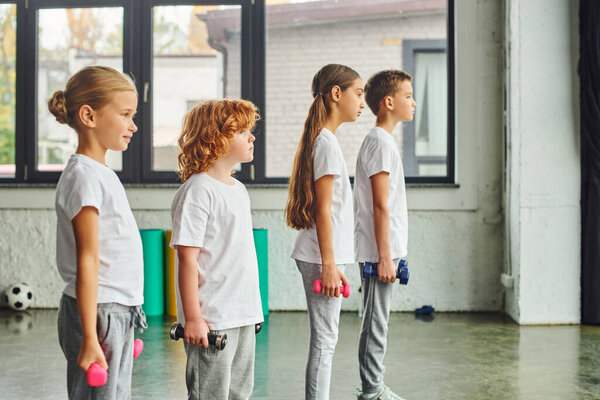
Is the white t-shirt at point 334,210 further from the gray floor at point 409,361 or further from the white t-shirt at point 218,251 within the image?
the gray floor at point 409,361

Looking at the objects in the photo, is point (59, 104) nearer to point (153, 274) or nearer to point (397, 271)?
point (397, 271)

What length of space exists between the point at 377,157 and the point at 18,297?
360cm

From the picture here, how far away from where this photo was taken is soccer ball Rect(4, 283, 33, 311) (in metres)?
5.29

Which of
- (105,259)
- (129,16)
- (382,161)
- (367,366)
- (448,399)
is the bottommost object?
(448,399)

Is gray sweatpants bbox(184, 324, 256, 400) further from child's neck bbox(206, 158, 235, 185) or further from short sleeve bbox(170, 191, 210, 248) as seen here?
child's neck bbox(206, 158, 235, 185)

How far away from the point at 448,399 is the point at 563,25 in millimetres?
2791

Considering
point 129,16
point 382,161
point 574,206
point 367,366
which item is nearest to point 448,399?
point 367,366

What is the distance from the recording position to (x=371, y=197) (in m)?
2.74

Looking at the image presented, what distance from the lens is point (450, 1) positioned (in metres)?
5.36

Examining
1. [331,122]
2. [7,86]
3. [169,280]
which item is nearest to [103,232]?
[331,122]

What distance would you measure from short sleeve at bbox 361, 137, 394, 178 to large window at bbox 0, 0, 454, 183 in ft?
9.10

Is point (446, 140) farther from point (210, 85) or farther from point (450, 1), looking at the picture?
point (210, 85)

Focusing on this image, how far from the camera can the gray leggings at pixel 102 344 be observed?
168 cm

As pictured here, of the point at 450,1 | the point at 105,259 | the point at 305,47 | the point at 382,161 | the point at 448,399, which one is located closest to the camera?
the point at 105,259
